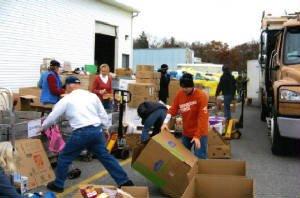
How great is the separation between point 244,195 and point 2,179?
221cm

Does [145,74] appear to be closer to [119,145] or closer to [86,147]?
[119,145]

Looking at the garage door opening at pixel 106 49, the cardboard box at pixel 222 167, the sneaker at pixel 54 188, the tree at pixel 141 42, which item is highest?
the tree at pixel 141 42

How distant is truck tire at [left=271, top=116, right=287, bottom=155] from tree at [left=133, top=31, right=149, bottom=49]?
2549 inches

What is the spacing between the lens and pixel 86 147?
766 centimetres

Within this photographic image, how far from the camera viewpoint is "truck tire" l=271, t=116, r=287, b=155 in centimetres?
1085

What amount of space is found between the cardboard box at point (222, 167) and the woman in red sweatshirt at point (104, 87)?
7011mm

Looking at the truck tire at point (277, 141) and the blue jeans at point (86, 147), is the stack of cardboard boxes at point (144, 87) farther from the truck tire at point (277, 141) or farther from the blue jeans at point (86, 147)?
the blue jeans at point (86, 147)

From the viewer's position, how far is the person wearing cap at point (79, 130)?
7461 mm

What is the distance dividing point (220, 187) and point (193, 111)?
2772 millimetres

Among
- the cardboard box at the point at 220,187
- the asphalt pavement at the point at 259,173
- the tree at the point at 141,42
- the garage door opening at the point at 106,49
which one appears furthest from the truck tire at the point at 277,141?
the tree at the point at 141,42

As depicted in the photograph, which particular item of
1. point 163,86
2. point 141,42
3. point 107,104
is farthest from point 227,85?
point 141,42

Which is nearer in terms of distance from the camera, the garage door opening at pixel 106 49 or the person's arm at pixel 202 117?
the person's arm at pixel 202 117

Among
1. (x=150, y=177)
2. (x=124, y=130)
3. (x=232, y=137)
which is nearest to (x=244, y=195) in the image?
(x=150, y=177)

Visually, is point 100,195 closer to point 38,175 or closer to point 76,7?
point 38,175
